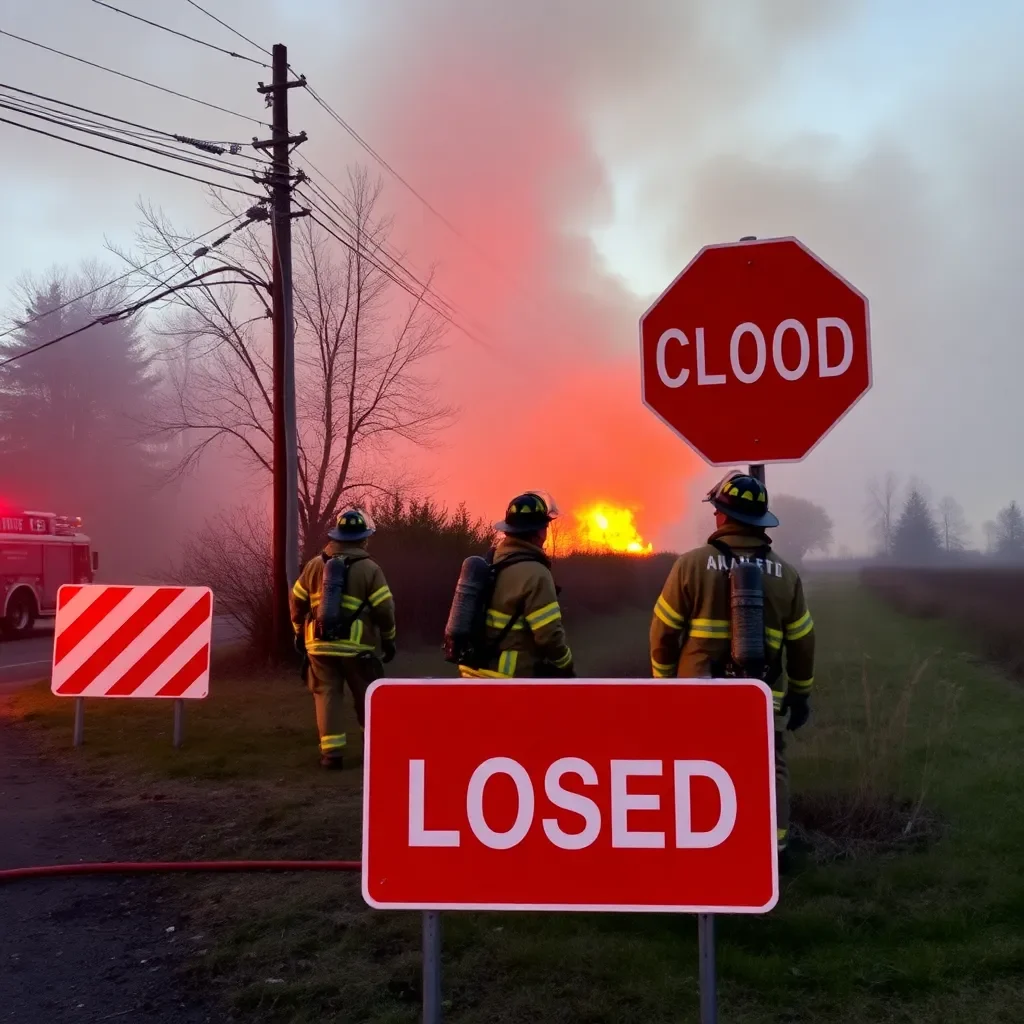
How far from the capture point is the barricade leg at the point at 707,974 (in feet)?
7.63

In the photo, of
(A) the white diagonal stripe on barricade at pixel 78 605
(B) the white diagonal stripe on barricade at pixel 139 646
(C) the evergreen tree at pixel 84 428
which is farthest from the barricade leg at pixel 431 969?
(C) the evergreen tree at pixel 84 428

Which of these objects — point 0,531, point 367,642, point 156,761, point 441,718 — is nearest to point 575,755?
point 441,718

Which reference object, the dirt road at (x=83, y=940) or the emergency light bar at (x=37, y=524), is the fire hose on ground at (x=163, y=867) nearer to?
the dirt road at (x=83, y=940)

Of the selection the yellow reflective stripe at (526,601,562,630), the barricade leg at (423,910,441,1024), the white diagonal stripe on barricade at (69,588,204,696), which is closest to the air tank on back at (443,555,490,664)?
the yellow reflective stripe at (526,601,562,630)

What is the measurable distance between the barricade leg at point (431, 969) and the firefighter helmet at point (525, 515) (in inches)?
117

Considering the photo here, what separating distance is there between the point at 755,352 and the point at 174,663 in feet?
17.5

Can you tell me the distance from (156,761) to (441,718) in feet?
18.0

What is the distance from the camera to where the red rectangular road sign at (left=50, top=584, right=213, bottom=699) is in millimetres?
7219

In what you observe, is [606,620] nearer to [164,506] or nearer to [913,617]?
[913,617]

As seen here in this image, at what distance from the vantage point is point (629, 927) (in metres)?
3.83

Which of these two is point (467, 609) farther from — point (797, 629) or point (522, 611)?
point (797, 629)

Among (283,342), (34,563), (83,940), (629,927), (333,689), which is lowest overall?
(83,940)

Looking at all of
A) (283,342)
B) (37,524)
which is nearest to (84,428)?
(37,524)

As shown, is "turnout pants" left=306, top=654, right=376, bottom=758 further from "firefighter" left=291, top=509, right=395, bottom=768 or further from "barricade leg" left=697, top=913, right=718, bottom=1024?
"barricade leg" left=697, top=913, right=718, bottom=1024
